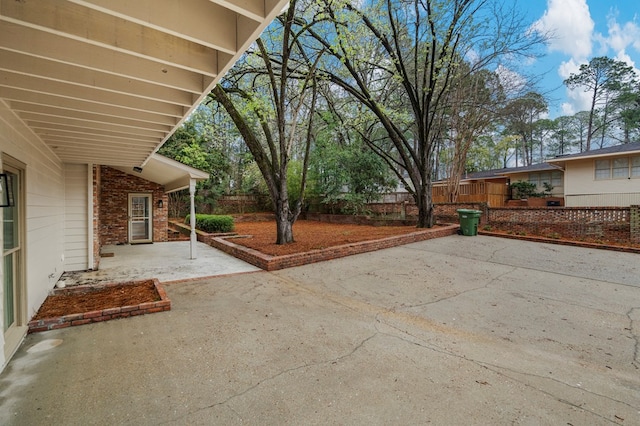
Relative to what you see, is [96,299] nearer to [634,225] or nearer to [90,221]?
[90,221]

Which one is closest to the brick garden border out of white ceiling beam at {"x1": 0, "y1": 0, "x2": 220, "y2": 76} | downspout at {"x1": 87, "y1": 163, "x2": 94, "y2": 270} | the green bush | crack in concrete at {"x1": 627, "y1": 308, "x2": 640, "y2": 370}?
white ceiling beam at {"x1": 0, "y1": 0, "x2": 220, "y2": 76}

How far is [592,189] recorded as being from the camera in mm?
14219

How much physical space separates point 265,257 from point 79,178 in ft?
14.3

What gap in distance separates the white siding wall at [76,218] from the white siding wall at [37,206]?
633 millimetres

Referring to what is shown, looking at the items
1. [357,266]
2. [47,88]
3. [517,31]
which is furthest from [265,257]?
[517,31]

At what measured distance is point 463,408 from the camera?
212 centimetres

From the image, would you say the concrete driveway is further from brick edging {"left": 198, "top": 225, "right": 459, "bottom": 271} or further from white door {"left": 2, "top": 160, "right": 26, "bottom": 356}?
brick edging {"left": 198, "top": 225, "right": 459, "bottom": 271}

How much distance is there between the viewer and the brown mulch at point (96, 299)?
3.98 m

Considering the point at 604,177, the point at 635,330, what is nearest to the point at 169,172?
the point at 635,330

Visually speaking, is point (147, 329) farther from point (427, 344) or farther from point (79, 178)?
point (79, 178)

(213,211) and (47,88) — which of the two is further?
(213,211)

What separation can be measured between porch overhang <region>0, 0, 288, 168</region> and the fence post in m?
11.3

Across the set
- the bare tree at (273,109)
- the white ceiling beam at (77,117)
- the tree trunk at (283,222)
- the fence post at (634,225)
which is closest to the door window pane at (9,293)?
the white ceiling beam at (77,117)

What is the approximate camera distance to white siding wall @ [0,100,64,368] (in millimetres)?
3107
